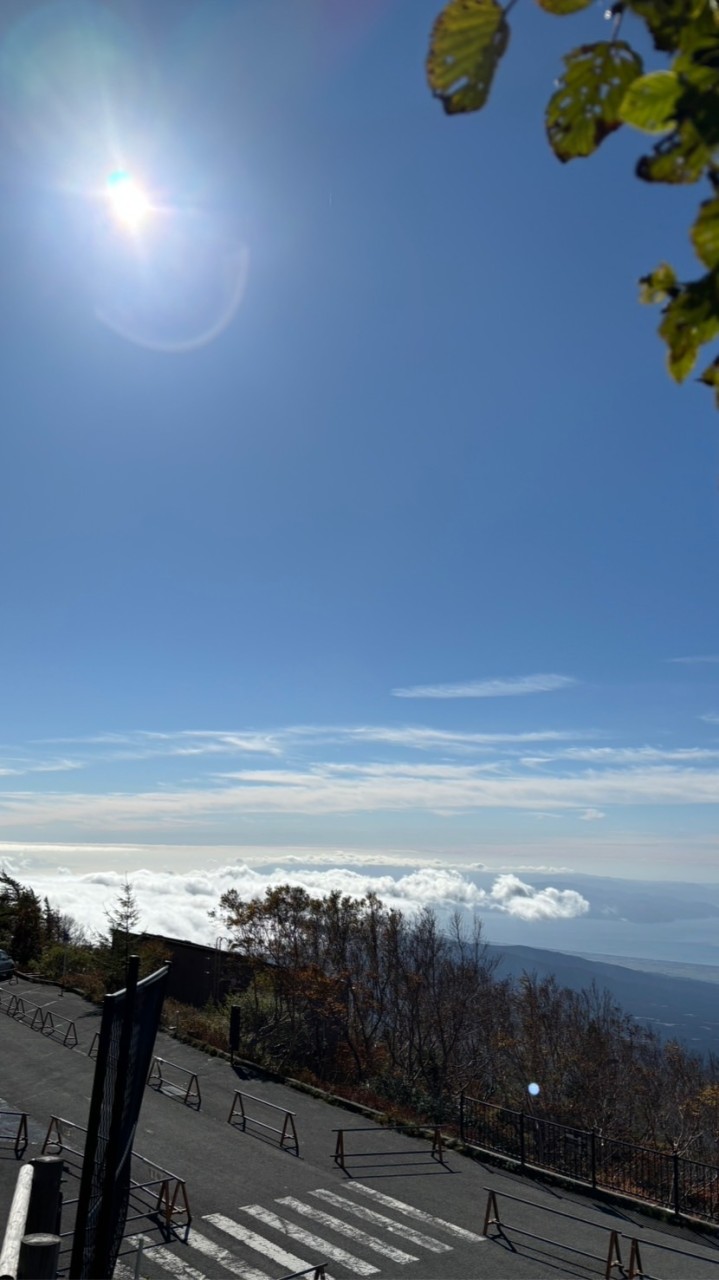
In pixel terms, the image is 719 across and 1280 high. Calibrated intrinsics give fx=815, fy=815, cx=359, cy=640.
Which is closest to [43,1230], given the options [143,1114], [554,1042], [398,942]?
[143,1114]

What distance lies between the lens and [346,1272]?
12000mm

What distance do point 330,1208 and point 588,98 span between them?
1724 cm

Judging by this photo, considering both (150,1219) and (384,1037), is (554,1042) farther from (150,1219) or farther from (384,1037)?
(150,1219)

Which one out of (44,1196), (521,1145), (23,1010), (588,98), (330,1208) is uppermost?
(588,98)

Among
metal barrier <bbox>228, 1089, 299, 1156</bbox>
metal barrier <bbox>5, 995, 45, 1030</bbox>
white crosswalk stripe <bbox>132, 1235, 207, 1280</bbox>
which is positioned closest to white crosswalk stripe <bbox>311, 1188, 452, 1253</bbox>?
metal barrier <bbox>228, 1089, 299, 1156</bbox>

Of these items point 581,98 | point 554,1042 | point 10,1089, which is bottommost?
point 554,1042

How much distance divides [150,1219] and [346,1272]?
381 centimetres

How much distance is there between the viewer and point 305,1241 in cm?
1305

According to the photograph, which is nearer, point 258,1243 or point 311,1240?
point 258,1243

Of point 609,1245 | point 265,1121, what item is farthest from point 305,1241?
point 265,1121

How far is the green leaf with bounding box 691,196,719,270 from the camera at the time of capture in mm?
1161

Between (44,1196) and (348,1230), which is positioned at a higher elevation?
(44,1196)

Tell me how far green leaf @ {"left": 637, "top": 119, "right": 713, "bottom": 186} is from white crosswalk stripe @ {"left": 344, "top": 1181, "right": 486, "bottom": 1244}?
1614cm

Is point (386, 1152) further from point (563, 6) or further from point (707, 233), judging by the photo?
point (563, 6)
